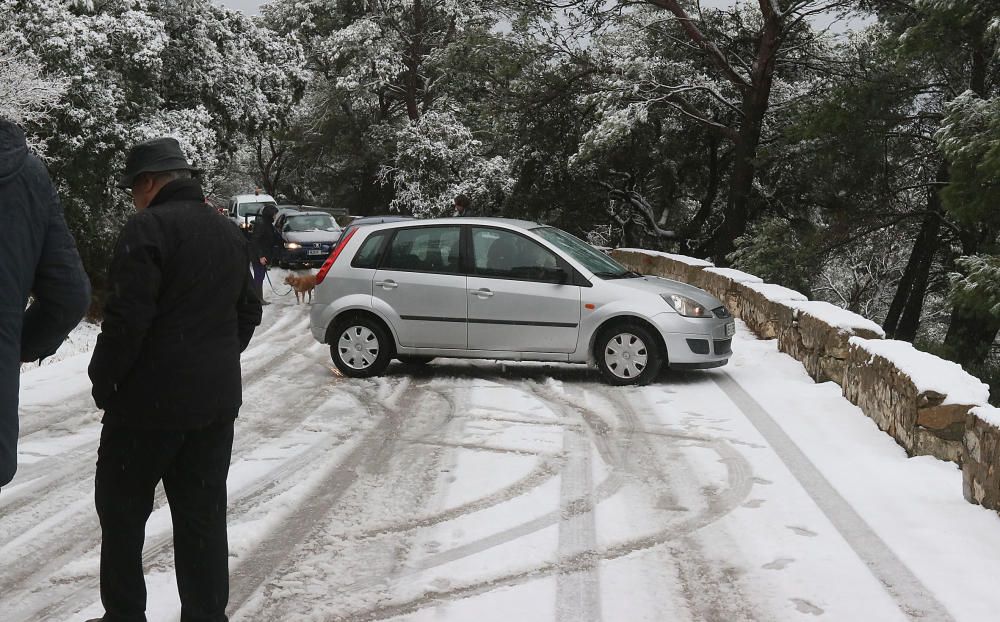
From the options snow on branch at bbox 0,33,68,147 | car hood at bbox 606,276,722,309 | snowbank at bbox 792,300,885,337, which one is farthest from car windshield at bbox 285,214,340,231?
car hood at bbox 606,276,722,309

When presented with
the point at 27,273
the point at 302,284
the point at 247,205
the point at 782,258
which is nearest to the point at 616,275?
the point at 27,273

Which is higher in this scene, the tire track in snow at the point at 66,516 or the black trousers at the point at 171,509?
the black trousers at the point at 171,509

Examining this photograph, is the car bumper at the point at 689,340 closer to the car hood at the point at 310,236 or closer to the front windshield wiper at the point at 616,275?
the front windshield wiper at the point at 616,275

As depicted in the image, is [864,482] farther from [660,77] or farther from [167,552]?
[660,77]

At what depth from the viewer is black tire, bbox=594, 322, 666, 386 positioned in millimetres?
9758

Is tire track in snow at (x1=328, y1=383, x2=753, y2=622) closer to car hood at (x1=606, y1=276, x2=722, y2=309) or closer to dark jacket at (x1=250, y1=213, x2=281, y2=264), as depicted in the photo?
car hood at (x1=606, y1=276, x2=722, y2=309)

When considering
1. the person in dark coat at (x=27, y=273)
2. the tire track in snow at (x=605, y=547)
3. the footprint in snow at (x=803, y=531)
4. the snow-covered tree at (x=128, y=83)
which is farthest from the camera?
the snow-covered tree at (x=128, y=83)

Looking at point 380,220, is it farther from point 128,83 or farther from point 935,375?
point 128,83

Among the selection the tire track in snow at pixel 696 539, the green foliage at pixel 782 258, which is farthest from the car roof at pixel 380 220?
the green foliage at pixel 782 258

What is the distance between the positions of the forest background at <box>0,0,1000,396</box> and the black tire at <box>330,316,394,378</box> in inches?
317

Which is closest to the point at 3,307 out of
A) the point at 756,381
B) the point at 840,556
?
the point at 840,556

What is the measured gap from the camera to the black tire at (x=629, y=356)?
9.76 m

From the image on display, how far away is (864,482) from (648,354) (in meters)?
3.45

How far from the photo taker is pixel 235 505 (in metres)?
5.92
